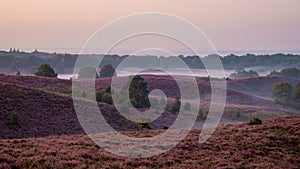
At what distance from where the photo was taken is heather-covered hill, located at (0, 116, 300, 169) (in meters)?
19.4

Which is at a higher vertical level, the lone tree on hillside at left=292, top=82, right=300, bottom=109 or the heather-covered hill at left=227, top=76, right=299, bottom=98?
the heather-covered hill at left=227, top=76, right=299, bottom=98

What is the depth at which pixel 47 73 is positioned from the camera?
106 m

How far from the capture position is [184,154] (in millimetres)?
23969

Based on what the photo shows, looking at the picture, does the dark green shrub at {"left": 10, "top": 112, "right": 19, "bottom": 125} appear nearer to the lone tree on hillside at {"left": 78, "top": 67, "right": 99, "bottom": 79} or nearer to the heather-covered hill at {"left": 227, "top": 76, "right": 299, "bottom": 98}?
Answer: the lone tree on hillside at {"left": 78, "top": 67, "right": 99, "bottom": 79}

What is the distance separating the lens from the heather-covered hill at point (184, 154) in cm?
1938

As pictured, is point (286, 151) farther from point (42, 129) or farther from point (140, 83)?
point (140, 83)

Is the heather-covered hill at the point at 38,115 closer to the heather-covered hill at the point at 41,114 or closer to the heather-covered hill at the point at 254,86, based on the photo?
the heather-covered hill at the point at 41,114

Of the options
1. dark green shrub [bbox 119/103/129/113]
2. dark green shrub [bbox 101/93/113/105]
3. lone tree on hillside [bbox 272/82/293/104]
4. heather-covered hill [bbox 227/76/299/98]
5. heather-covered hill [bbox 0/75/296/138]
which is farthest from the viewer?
heather-covered hill [bbox 227/76/299/98]

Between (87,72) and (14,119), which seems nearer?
(14,119)

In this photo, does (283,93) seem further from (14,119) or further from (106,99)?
(14,119)

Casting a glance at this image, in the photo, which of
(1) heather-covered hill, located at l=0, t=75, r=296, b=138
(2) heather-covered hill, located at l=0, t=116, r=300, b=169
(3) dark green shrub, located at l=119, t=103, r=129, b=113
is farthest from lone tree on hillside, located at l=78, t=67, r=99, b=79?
(2) heather-covered hill, located at l=0, t=116, r=300, b=169

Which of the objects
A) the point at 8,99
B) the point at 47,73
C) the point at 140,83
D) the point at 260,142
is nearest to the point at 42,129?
the point at 8,99

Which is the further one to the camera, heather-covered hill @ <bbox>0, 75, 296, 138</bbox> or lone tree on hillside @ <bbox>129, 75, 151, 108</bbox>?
lone tree on hillside @ <bbox>129, 75, 151, 108</bbox>

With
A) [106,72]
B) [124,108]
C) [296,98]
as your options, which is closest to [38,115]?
[124,108]
